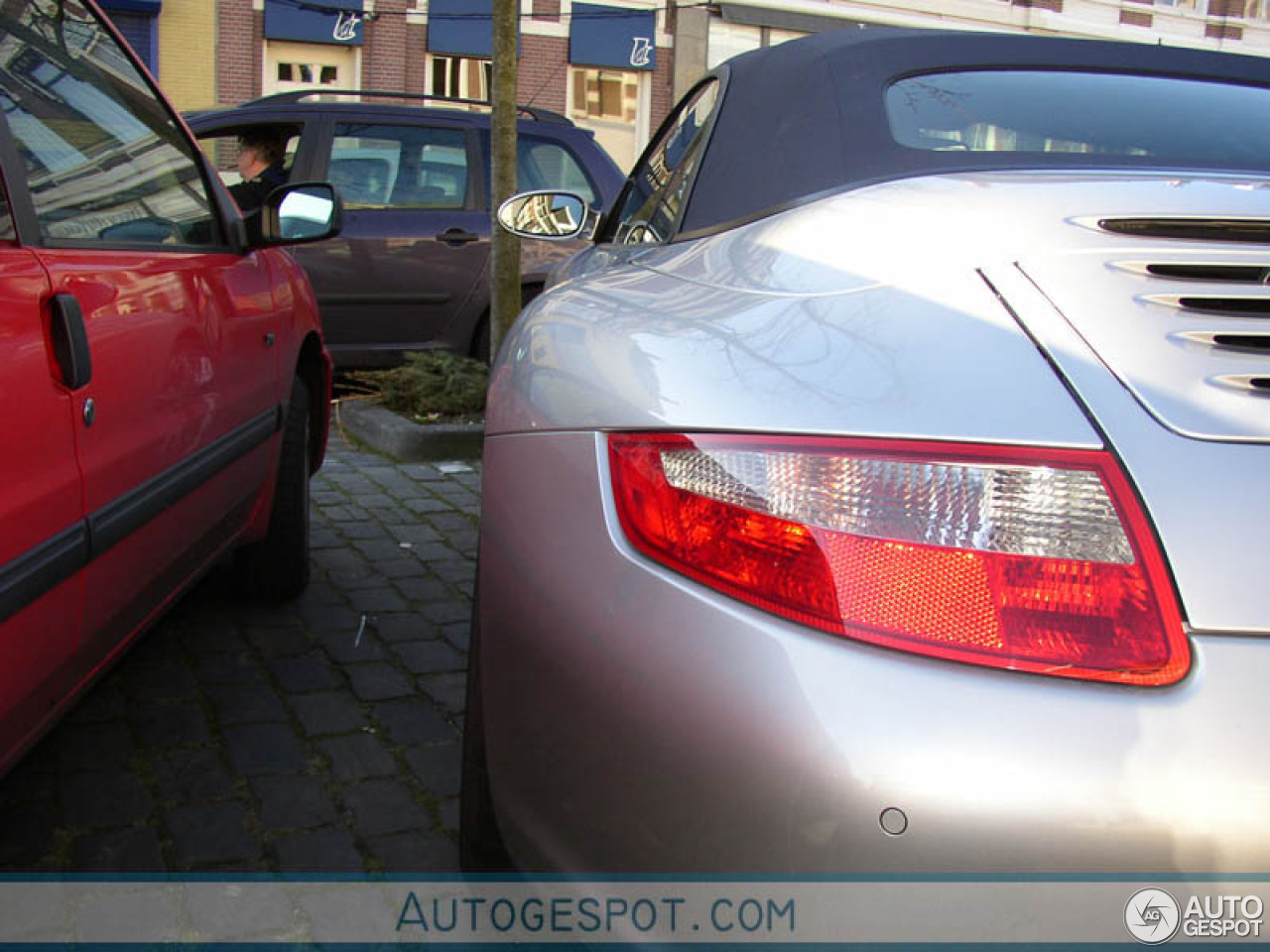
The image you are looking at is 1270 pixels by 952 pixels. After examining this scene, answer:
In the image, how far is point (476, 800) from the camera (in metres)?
1.94

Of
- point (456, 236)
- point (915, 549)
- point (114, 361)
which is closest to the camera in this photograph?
point (915, 549)

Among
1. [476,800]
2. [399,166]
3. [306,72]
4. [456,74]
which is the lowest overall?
[476,800]

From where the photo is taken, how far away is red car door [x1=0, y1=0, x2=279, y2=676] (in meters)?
2.03

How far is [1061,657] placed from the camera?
1168 millimetres

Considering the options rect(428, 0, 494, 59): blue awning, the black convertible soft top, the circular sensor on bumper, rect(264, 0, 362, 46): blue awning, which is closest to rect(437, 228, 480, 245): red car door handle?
the black convertible soft top

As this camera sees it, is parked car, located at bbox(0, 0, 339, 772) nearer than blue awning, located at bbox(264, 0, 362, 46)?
Yes

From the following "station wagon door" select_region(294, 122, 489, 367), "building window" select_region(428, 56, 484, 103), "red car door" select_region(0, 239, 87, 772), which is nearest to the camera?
"red car door" select_region(0, 239, 87, 772)

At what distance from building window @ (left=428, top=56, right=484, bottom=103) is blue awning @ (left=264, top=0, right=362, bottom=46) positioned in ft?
4.82

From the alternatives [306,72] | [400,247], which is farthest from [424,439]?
[306,72]

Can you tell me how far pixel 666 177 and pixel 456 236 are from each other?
4938 millimetres

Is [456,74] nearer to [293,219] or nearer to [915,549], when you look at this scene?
[293,219]

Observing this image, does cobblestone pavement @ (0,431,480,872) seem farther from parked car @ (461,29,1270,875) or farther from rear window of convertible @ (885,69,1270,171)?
rear window of convertible @ (885,69,1270,171)

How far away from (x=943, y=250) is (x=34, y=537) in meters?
1.28

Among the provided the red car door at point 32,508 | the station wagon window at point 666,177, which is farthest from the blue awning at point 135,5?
the red car door at point 32,508
